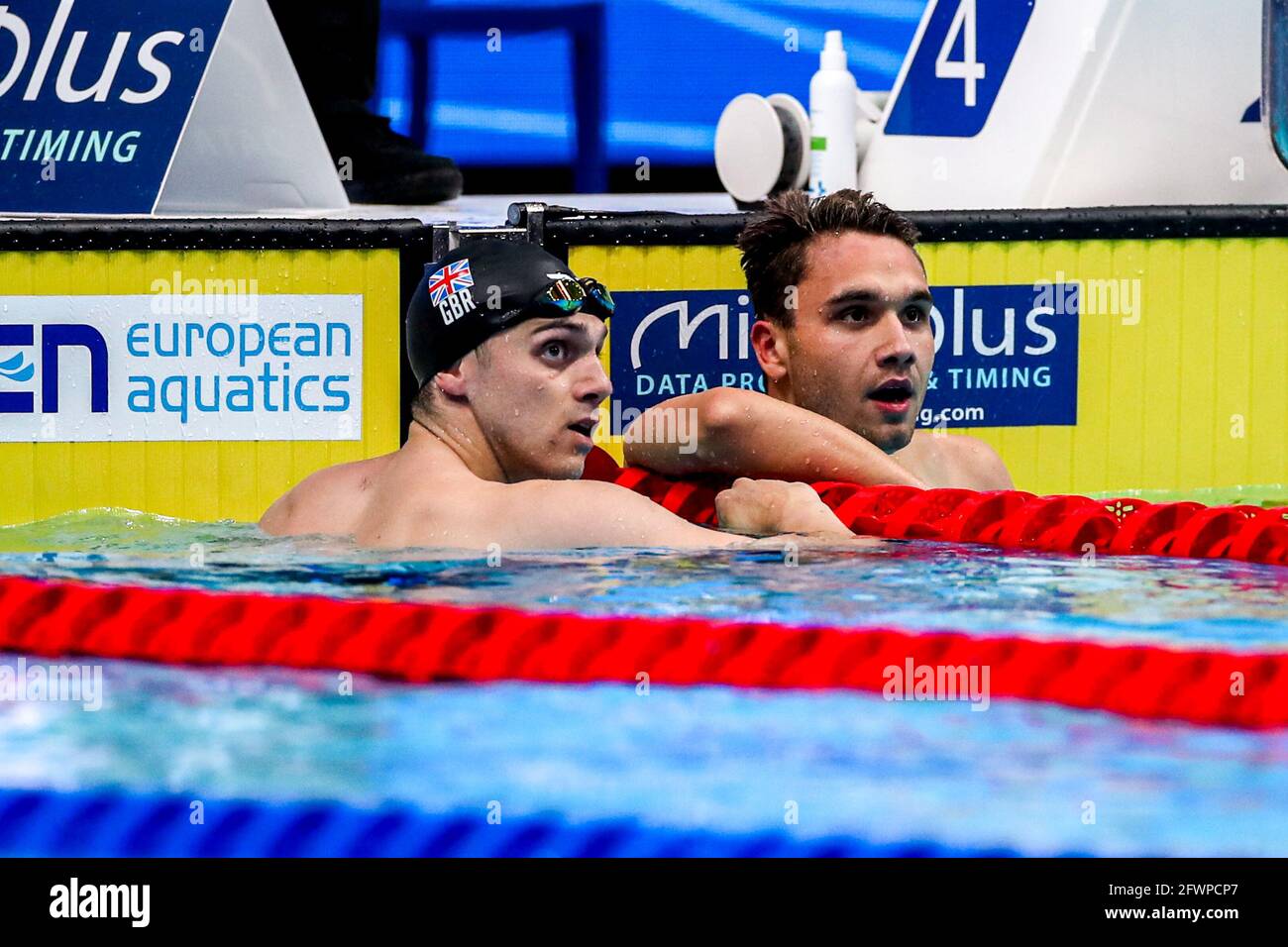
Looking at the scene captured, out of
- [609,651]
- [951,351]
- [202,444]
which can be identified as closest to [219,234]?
[202,444]

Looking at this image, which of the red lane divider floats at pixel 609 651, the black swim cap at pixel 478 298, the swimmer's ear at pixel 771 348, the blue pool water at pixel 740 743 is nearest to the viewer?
the blue pool water at pixel 740 743

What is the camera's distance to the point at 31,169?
600 centimetres

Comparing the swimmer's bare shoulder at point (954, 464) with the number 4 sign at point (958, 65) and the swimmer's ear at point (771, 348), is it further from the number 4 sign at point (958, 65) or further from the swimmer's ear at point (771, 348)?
the number 4 sign at point (958, 65)

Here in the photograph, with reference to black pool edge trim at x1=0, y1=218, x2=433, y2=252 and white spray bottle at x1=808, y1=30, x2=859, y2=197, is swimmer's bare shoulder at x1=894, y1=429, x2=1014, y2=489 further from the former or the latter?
black pool edge trim at x1=0, y1=218, x2=433, y2=252

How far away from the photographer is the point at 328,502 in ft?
12.8

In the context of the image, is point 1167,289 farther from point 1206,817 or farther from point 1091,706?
point 1206,817

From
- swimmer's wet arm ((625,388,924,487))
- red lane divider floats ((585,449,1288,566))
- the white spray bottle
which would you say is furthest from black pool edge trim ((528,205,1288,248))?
red lane divider floats ((585,449,1288,566))

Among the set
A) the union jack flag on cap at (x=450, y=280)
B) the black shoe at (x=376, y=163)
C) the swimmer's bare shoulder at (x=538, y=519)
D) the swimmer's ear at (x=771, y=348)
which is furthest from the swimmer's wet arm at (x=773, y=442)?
the black shoe at (x=376, y=163)

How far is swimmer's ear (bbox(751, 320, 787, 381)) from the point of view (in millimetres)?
4578

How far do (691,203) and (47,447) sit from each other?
10.5 ft

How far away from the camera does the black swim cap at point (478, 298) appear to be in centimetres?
379

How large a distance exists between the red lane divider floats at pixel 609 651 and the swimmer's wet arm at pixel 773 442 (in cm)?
133
